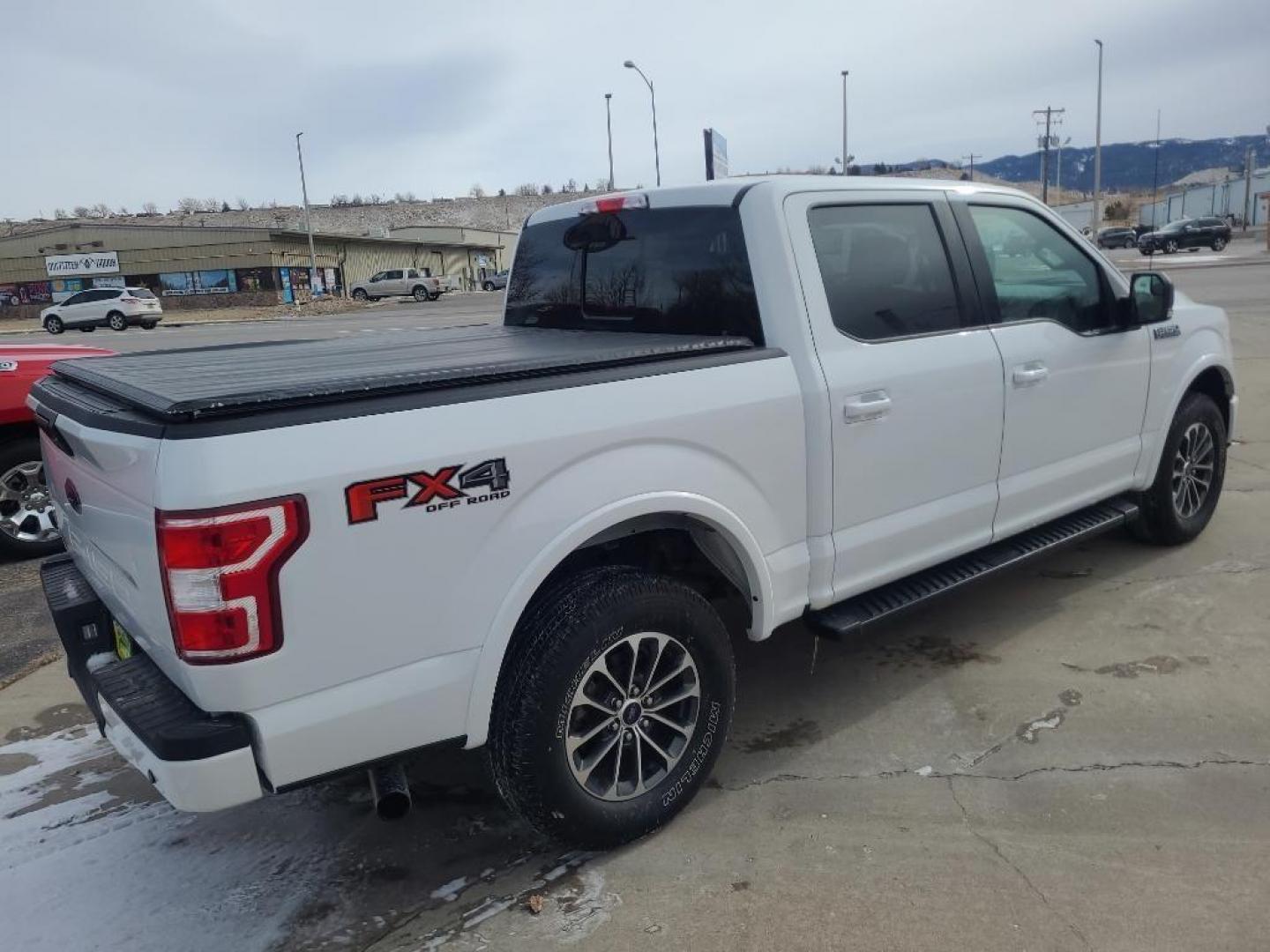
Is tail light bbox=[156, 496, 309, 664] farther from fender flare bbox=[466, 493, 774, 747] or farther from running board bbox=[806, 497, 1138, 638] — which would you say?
running board bbox=[806, 497, 1138, 638]

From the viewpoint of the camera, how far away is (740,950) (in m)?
2.48

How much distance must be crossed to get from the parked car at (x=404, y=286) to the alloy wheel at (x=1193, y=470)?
46.5 m

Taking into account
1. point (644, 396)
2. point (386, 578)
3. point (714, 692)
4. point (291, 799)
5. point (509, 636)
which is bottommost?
point (291, 799)

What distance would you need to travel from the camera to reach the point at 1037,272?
165 inches

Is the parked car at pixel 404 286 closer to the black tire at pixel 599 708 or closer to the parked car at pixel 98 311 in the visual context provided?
the parked car at pixel 98 311

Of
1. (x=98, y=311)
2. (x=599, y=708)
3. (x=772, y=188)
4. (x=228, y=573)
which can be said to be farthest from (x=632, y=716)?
(x=98, y=311)

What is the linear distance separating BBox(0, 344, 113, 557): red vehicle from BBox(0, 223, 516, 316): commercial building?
1924 inches

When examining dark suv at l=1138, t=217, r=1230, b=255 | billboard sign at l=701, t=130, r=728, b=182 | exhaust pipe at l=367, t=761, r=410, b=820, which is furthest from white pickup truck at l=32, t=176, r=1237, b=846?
dark suv at l=1138, t=217, r=1230, b=255

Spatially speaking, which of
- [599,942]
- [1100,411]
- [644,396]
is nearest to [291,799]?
[599,942]

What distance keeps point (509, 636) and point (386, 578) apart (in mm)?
439

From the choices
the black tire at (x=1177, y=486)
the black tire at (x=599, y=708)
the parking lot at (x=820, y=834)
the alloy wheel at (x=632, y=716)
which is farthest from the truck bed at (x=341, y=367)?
the black tire at (x=1177, y=486)

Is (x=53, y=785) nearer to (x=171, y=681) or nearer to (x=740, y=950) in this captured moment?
(x=171, y=681)

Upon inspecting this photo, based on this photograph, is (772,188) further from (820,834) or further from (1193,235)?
(1193,235)

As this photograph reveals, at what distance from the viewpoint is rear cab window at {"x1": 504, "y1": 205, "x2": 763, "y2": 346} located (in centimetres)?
331
